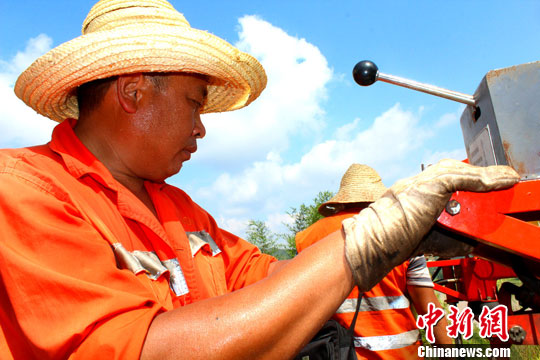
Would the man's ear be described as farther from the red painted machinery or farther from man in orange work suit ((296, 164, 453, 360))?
man in orange work suit ((296, 164, 453, 360))

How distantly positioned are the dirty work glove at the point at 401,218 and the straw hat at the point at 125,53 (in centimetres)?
101

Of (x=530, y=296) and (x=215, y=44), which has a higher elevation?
(x=215, y=44)

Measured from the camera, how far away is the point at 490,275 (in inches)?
190

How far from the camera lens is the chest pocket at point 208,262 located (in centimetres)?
178

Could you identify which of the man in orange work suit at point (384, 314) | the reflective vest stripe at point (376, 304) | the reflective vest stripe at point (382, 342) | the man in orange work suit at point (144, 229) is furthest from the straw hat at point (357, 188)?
the man in orange work suit at point (144, 229)

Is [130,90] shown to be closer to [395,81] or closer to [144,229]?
[144,229]

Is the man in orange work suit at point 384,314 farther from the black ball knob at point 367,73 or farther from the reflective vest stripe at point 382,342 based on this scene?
the black ball knob at point 367,73

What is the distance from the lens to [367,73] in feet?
6.06

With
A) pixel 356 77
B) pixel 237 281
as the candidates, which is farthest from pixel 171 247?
pixel 356 77

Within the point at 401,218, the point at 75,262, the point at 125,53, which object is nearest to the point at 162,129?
the point at 125,53

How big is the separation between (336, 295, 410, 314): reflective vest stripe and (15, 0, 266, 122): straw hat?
1.87m

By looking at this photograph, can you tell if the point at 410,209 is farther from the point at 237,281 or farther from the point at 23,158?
the point at 23,158

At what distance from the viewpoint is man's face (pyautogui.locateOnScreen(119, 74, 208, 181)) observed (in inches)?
68.7

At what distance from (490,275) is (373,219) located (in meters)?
4.40
